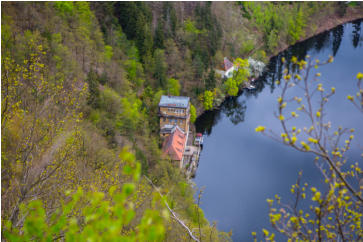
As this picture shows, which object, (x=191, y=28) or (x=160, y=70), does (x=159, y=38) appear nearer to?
(x=160, y=70)

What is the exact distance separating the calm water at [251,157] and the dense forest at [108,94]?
2.44m

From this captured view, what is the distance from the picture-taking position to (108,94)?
84.4 feet

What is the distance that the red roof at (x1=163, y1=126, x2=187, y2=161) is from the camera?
31.5 metres

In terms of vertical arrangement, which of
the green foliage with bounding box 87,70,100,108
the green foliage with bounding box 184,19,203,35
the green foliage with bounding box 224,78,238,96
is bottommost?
the green foliage with bounding box 224,78,238,96

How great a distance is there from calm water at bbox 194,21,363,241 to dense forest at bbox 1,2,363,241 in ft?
8.00

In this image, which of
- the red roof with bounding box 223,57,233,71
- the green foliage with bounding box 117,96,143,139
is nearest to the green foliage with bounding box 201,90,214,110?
the red roof with bounding box 223,57,233,71

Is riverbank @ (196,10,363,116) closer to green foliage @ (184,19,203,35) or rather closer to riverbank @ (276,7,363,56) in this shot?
riverbank @ (276,7,363,56)

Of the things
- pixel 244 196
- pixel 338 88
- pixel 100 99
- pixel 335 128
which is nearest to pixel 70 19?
pixel 100 99

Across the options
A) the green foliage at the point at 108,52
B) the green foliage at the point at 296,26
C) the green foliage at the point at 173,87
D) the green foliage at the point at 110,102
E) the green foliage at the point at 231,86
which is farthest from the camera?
the green foliage at the point at 296,26

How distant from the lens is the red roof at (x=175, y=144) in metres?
31.5

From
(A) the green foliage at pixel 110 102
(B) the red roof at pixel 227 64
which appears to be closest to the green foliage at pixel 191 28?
(B) the red roof at pixel 227 64

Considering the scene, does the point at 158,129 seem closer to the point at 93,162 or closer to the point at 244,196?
the point at 244,196

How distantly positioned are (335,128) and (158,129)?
18350 millimetres

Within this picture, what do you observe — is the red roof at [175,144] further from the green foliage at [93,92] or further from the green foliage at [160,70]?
the green foliage at [93,92]
